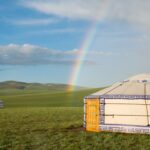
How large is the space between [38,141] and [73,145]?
1473mm

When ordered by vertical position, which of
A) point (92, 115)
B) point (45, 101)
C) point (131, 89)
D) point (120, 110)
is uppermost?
point (131, 89)

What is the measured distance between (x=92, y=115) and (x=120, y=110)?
1436 millimetres

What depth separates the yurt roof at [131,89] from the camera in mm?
14173

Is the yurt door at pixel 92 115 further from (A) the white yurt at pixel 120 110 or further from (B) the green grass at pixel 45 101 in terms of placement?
(B) the green grass at pixel 45 101

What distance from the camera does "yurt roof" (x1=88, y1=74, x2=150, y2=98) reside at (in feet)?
46.5

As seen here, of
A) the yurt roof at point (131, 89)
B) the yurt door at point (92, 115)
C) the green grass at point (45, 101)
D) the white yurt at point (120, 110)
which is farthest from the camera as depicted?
the green grass at point (45, 101)

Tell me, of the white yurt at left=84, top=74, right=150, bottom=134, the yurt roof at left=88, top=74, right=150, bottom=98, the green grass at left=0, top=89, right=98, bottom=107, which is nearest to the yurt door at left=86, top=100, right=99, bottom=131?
the white yurt at left=84, top=74, right=150, bottom=134

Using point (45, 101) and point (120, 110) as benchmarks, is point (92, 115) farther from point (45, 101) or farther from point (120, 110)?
point (45, 101)

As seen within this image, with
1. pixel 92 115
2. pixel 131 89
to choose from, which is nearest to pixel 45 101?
pixel 92 115

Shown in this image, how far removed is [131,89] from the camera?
14828 millimetres

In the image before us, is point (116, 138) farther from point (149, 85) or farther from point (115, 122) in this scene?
point (149, 85)

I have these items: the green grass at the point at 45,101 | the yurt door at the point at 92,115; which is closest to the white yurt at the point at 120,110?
the yurt door at the point at 92,115

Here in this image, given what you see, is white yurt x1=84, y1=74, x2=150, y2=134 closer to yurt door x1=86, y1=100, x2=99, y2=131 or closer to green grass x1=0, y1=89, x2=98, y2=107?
yurt door x1=86, y1=100, x2=99, y2=131

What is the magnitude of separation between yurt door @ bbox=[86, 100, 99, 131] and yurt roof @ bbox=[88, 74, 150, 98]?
395 mm
